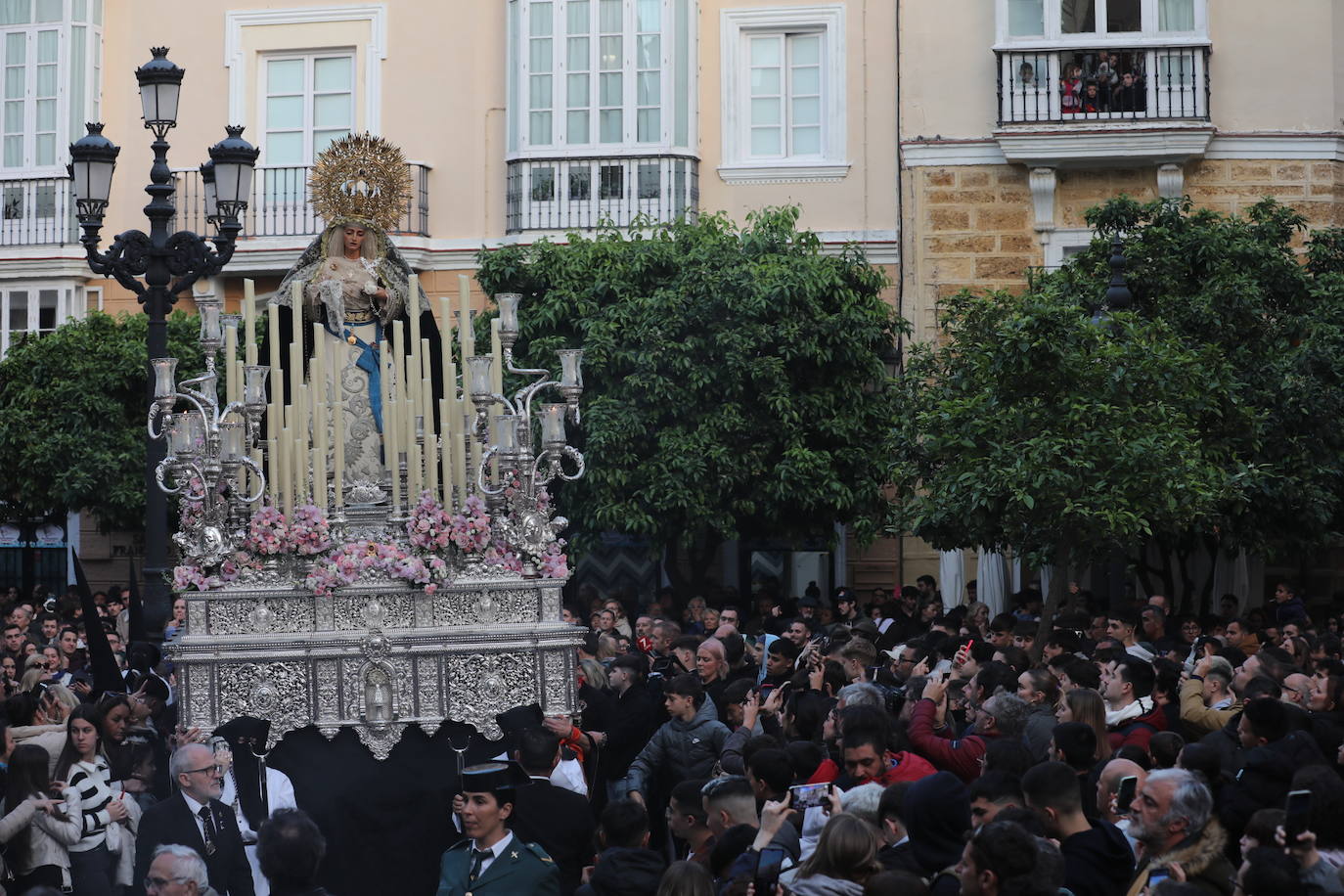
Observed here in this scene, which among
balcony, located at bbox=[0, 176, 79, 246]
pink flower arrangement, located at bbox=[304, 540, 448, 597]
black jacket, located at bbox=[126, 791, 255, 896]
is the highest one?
balcony, located at bbox=[0, 176, 79, 246]

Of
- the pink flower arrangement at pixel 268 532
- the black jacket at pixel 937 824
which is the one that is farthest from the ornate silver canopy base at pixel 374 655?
the black jacket at pixel 937 824

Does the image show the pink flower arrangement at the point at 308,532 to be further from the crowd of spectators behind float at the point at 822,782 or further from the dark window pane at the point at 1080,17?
the dark window pane at the point at 1080,17

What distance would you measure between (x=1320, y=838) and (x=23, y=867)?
4894 mm

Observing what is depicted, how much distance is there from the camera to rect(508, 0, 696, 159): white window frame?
21906 mm

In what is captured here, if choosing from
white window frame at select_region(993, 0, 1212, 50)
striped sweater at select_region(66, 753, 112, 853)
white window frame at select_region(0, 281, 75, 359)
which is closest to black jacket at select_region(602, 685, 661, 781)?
striped sweater at select_region(66, 753, 112, 853)

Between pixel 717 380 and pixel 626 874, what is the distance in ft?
41.5

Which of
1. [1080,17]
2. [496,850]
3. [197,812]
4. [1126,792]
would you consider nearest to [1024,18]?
[1080,17]

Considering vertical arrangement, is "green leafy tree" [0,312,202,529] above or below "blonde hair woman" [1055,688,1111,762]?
above

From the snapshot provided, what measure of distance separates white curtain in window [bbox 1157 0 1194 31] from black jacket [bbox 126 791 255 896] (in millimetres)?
15796

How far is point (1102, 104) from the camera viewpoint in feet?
68.4

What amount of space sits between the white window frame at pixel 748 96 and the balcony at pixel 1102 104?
1947mm

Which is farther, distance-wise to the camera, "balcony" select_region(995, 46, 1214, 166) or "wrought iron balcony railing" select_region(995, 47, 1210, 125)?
"wrought iron balcony railing" select_region(995, 47, 1210, 125)

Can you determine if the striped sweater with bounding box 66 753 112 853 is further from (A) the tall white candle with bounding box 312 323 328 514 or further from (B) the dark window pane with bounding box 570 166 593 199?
(B) the dark window pane with bounding box 570 166 593 199

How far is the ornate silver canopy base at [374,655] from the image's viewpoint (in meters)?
10.5
